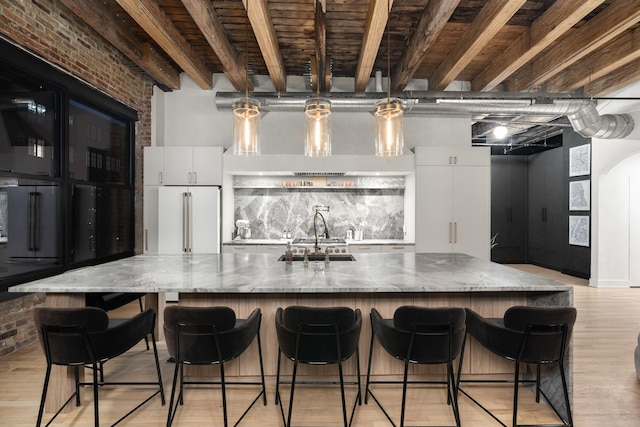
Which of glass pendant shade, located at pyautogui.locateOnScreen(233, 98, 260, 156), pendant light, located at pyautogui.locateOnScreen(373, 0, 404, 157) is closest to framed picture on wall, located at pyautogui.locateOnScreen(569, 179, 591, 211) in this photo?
pendant light, located at pyautogui.locateOnScreen(373, 0, 404, 157)

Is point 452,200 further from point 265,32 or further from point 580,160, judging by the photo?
point 580,160

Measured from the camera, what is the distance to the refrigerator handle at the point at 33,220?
146 inches

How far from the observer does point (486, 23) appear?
3.32 m

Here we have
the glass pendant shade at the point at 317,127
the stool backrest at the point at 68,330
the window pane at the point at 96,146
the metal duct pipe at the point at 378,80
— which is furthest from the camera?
the metal duct pipe at the point at 378,80

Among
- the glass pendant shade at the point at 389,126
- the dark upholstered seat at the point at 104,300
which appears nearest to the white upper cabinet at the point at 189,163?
the dark upholstered seat at the point at 104,300

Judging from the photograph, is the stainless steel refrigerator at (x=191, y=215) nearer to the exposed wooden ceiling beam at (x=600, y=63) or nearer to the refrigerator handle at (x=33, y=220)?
the refrigerator handle at (x=33, y=220)

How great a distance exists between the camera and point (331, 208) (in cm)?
580

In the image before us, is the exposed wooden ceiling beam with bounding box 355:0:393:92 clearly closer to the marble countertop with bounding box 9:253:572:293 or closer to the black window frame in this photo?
the marble countertop with bounding box 9:253:572:293

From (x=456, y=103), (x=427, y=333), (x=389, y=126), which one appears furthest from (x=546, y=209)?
(x=427, y=333)

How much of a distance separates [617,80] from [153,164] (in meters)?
7.02

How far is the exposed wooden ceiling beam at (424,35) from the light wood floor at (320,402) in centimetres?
334

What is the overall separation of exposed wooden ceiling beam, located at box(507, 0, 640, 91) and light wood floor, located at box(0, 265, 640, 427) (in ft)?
10.9

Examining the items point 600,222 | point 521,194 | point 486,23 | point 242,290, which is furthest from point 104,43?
point 521,194

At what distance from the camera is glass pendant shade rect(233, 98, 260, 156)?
271 cm
